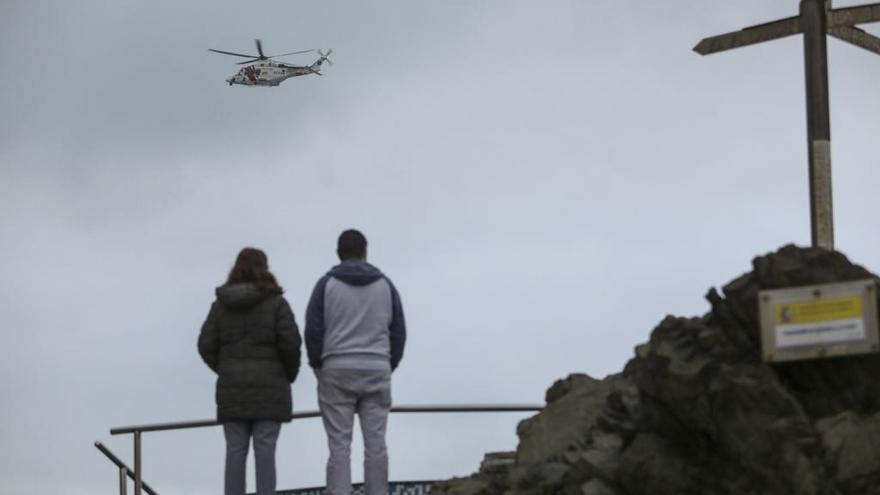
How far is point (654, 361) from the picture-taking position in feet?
49.7

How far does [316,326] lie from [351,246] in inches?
28.1

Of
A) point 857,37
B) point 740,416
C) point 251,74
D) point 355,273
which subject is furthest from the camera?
point 251,74

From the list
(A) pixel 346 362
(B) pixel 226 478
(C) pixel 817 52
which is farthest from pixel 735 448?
(C) pixel 817 52

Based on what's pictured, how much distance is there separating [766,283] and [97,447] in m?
7.41

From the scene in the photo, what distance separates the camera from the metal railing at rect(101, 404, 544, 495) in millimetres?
18797

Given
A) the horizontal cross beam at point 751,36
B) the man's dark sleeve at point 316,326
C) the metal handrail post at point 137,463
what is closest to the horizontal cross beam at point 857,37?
the horizontal cross beam at point 751,36

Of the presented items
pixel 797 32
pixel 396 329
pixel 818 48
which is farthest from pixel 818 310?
pixel 797 32

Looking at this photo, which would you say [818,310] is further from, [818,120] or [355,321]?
[818,120]

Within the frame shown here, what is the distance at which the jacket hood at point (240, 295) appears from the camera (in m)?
15.6

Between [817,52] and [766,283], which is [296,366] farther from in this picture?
[817,52]

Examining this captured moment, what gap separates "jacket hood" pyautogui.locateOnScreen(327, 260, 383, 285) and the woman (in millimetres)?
515

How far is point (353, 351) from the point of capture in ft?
51.1

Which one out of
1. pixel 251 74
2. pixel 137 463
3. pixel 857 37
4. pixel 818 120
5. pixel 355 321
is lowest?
pixel 137 463

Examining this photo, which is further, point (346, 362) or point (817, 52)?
point (817, 52)
